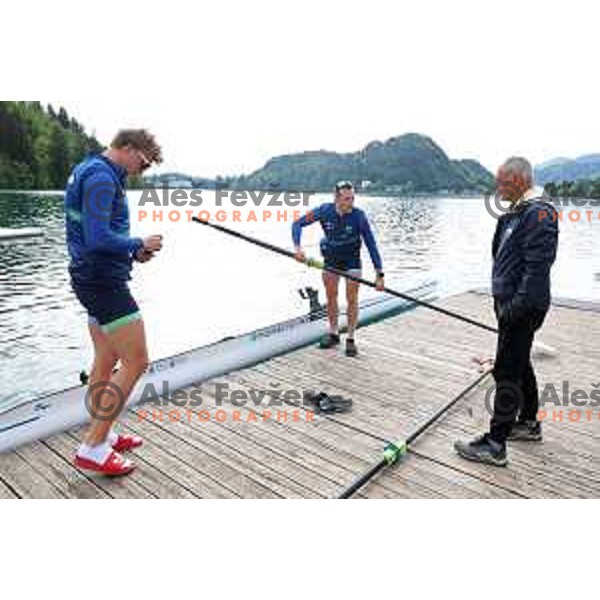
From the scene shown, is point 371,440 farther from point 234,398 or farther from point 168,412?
point 168,412

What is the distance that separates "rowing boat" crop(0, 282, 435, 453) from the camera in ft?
15.1

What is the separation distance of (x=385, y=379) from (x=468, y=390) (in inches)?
36.7

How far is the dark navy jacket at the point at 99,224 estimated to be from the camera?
341 centimetres

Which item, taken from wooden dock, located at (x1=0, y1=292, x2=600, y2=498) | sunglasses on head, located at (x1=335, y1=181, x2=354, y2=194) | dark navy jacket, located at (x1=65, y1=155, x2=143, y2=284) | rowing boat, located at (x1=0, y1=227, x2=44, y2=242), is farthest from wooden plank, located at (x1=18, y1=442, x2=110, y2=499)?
rowing boat, located at (x1=0, y1=227, x2=44, y2=242)

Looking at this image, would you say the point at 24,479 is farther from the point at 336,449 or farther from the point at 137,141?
the point at 137,141

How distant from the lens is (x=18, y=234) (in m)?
39.2

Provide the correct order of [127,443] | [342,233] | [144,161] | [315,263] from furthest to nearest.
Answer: [342,233], [315,263], [127,443], [144,161]

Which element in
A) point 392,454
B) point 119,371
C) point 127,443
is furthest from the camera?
point 127,443

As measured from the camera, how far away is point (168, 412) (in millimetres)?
5340

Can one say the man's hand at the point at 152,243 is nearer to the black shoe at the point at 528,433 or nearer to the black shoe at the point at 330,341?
the black shoe at the point at 528,433

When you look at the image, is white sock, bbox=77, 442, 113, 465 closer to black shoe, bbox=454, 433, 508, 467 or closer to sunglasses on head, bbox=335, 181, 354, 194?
black shoe, bbox=454, 433, 508, 467

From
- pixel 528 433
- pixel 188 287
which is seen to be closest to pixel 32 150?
pixel 188 287

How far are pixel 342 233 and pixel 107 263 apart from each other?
3.81 metres

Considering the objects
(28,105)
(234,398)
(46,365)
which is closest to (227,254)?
(46,365)
